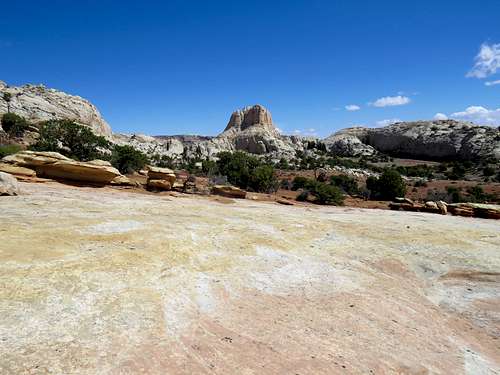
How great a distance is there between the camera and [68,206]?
44.6 feet

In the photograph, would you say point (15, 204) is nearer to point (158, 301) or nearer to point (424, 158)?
point (158, 301)

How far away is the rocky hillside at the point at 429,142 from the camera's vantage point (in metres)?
90.2

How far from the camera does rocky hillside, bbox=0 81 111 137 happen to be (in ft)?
204

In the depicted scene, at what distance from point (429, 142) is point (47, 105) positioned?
97333 millimetres

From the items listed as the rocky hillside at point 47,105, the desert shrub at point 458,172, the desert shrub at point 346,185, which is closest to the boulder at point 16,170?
the desert shrub at point 346,185

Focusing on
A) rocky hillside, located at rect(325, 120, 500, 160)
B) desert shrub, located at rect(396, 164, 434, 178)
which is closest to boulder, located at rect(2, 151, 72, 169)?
desert shrub, located at rect(396, 164, 434, 178)

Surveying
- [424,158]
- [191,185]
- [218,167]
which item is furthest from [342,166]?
[191,185]

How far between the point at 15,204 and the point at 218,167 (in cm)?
3781

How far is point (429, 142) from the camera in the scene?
101250 millimetres

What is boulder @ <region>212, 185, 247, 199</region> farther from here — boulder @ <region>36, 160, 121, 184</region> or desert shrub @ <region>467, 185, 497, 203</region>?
desert shrub @ <region>467, 185, 497, 203</region>

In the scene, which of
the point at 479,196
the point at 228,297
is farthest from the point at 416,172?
the point at 228,297

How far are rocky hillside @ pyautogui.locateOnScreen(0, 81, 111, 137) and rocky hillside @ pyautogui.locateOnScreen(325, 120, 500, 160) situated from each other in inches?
2809

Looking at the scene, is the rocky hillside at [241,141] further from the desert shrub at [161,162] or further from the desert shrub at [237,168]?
the desert shrub at [237,168]

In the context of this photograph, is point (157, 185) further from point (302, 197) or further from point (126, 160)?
point (126, 160)
